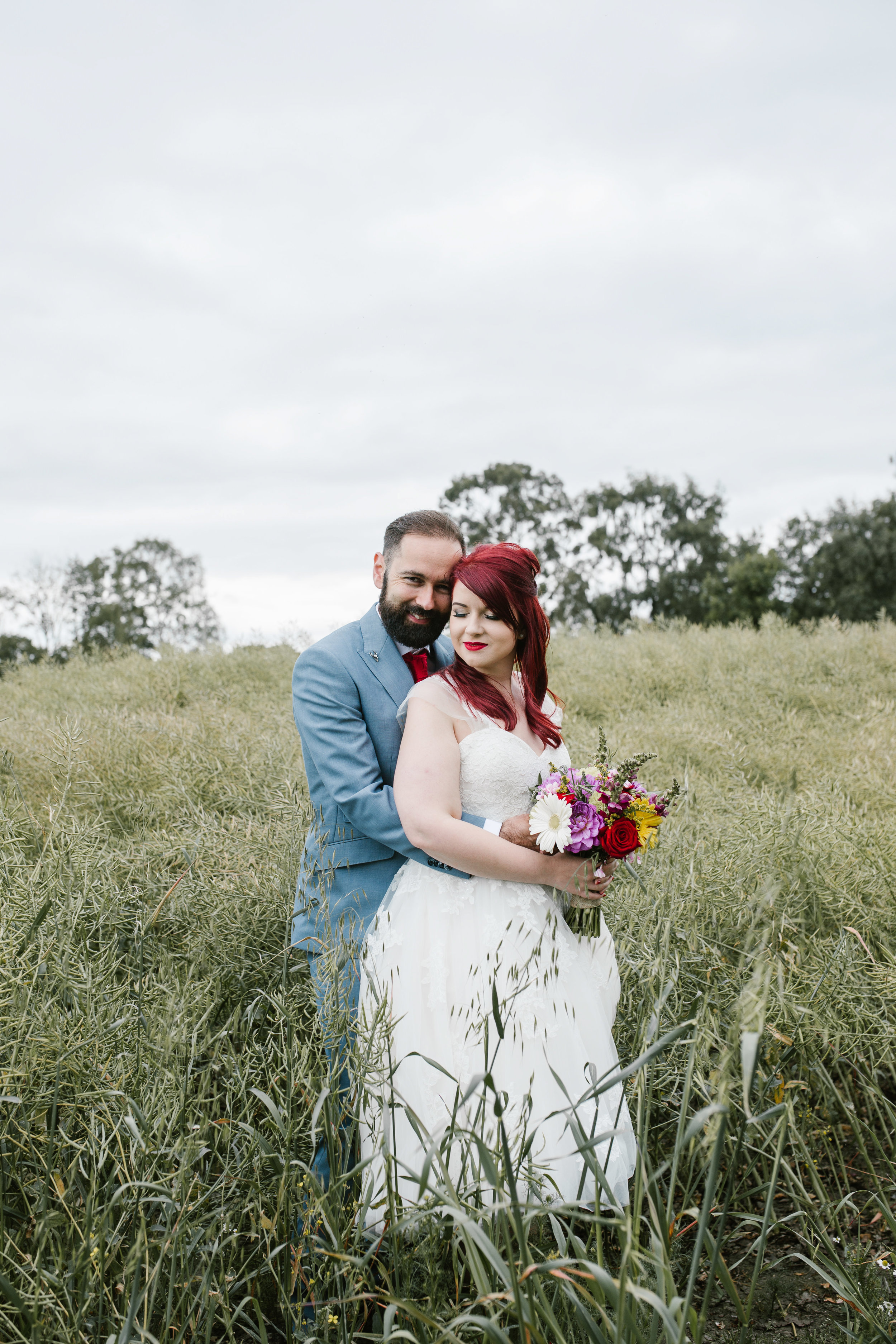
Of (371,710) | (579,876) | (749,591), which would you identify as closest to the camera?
(579,876)

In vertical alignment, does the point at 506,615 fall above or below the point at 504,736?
above

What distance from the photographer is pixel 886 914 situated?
343 centimetres

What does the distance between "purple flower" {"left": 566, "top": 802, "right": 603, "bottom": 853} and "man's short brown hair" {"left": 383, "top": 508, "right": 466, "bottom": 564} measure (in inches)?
43.2

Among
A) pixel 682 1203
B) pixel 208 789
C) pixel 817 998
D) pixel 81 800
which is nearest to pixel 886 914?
pixel 817 998

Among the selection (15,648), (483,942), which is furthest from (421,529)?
(15,648)

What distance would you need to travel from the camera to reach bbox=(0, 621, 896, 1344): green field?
5.36 ft

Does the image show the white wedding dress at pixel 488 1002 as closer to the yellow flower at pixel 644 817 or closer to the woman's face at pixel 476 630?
the woman's face at pixel 476 630

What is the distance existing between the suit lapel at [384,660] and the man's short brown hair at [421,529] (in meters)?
0.24

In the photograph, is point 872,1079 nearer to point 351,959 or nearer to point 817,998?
point 817,998

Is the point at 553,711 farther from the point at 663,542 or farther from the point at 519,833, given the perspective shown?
the point at 663,542

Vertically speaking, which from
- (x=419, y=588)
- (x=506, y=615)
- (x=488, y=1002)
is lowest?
(x=488, y=1002)

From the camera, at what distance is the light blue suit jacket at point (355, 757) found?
2.65 m

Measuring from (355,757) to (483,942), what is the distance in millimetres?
726

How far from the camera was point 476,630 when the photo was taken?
2.73 metres
